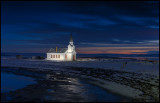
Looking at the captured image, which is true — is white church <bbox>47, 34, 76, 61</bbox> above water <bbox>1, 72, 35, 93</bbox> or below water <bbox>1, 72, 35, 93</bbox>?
above

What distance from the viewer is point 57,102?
13.0 meters

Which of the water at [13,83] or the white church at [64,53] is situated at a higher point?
the white church at [64,53]

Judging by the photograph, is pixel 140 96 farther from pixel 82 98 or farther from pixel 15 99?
pixel 15 99

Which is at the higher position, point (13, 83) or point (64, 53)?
point (64, 53)

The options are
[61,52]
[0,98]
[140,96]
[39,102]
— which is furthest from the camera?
[61,52]

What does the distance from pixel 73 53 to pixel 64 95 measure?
62.5m

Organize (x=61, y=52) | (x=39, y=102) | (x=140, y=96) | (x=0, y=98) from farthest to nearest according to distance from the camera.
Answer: (x=61, y=52), (x=140, y=96), (x=0, y=98), (x=39, y=102)

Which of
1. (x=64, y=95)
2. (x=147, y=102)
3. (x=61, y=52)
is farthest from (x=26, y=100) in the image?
(x=61, y=52)

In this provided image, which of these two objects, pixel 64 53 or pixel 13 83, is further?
pixel 64 53

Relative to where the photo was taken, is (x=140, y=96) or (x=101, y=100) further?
(x=140, y=96)

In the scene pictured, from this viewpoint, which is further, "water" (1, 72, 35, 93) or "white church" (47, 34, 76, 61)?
"white church" (47, 34, 76, 61)

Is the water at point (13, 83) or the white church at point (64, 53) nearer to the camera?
the water at point (13, 83)

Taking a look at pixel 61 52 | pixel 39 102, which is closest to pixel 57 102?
pixel 39 102

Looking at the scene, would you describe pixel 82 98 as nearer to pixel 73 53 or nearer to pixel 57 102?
pixel 57 102
